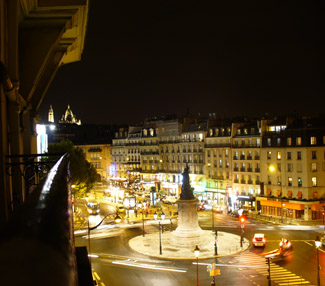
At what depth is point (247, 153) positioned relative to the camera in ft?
269

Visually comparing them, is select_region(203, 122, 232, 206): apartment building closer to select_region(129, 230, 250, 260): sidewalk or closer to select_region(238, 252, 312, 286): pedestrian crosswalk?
select_region(129, 230, 250, 260): sidewalk

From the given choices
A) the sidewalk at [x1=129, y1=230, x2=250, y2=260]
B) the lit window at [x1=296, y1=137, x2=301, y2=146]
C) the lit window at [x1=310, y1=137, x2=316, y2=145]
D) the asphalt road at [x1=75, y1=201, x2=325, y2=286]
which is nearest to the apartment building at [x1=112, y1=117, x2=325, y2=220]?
the lit window at [x1=296, y1=137, x2=301, y2=146]

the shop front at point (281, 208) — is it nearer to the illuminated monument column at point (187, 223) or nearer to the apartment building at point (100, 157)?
the illuminated monument column at point (187, 223)

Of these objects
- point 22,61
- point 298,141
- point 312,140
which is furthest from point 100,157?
point 22,61

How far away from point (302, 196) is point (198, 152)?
32480mm

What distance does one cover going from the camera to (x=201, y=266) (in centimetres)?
3881

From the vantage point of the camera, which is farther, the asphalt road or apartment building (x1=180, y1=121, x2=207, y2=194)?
apartment building (x1=180, y1=121, x2=207, y2=194)

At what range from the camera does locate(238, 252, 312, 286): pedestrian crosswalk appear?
32.3m

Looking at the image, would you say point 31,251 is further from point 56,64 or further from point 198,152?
point 198,152

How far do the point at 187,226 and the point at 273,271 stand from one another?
44.0 feet

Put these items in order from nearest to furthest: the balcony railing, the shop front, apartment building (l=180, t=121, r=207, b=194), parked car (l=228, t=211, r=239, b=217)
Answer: the balcony railing → the shop front → parked car (l=228, t=211, r=239, b=217) → apartment building (l=180, t=121, r=207, b=194)

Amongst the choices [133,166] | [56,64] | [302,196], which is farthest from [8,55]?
[133,166]

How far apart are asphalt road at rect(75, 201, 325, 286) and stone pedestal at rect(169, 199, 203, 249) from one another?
533 cm

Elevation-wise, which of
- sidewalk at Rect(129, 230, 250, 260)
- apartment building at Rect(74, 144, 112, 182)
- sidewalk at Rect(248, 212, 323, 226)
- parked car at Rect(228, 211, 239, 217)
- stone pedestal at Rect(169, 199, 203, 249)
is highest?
apartment building at Rect(74, 144, 112, 182)
